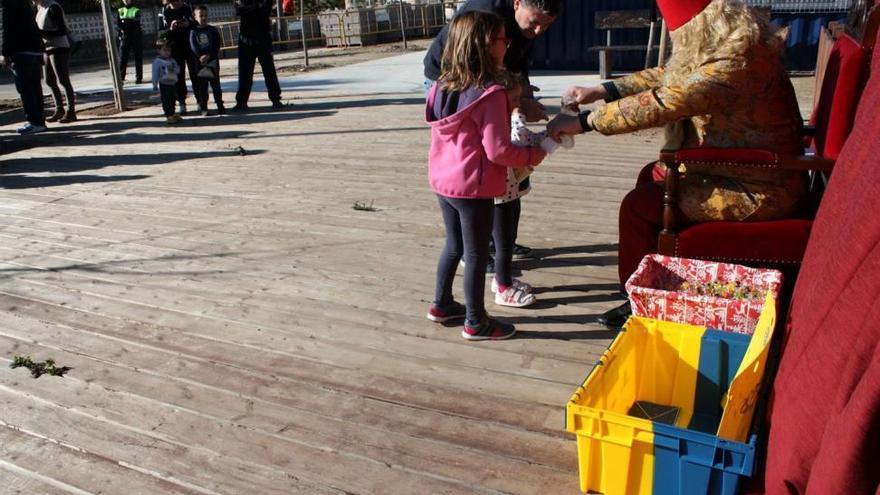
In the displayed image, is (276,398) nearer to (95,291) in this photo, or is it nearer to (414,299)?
(414,299)

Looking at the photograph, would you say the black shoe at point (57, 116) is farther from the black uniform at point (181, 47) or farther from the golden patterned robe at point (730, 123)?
the golden patterned robe at point (730, 123)

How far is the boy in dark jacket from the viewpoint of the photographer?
9922mm

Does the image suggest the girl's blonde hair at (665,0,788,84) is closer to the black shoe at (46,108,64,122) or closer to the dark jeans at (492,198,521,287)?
the dark jeans at (492,198,521,287)

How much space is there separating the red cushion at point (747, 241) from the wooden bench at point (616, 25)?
10.1 metres

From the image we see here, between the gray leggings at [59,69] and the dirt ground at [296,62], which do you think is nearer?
the gray leggings at [59,69]

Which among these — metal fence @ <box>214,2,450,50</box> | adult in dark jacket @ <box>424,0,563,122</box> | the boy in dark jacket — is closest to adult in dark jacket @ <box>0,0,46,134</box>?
the boy in dark jacket

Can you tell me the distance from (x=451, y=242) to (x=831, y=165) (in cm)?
144

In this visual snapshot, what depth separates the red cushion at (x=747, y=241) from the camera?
9.83ft

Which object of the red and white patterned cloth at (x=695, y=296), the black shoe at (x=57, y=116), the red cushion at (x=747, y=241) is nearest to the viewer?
the red and white patterned cloth at (x=695, y=296)

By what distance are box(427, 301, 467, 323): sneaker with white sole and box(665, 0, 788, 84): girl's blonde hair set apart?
1.30 m

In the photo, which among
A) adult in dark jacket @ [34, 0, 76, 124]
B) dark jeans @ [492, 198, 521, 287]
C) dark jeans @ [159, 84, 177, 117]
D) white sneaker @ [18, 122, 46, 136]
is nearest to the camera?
dark jeans @ [492, 198, 521, 287]

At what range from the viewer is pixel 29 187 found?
21.6 ft

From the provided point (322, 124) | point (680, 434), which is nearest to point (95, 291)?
point (680, 434)

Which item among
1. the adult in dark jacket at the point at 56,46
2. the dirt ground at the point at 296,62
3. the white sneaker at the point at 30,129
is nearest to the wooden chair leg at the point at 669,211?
the white sneaker at the point at 30,129
